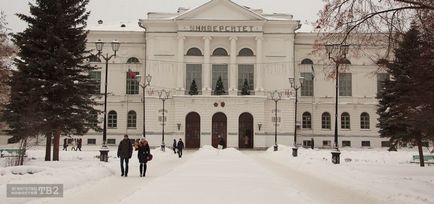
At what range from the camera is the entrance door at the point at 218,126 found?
202 feet

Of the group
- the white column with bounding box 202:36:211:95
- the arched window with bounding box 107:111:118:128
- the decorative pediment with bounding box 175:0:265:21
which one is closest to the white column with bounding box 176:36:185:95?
the white column with bounding box 202:36:211:95

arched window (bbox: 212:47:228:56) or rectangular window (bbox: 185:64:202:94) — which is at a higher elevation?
arched window (bbox: 212:47:228:56)

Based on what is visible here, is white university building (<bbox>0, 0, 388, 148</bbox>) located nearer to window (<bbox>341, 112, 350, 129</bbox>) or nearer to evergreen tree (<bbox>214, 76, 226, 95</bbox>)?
window (<bbox>341, 112, 350, 129</bbox>)

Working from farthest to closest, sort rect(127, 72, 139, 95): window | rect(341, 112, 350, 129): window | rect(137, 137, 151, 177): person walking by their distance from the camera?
1. rect(127, 72, 139, 95): window
2. rect(341, 112, 350, 129): window
3. rect(137, 137, 151, 177): person walking

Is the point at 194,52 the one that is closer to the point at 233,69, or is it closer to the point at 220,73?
the point at 220,73

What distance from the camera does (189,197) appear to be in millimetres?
13141

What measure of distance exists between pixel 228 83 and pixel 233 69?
179 cm

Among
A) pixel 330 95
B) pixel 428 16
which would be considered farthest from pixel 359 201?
pixel 330 95

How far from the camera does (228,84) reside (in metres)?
62.7

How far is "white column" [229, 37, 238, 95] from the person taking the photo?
2429 inches

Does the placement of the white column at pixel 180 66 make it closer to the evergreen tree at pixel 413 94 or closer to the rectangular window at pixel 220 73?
the rectangular window at pixel 220 73

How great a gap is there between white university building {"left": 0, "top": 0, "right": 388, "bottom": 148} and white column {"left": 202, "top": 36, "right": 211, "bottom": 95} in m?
0.12

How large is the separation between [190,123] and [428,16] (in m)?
45.3

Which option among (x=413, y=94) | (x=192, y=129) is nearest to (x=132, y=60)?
(x=192, y=129)
